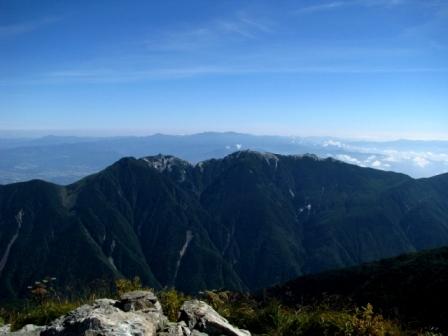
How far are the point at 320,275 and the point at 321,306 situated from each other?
11941 cm

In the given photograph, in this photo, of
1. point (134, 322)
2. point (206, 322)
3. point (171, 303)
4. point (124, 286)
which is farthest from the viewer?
point (124, 286)

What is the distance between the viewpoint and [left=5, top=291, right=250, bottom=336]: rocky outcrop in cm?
986

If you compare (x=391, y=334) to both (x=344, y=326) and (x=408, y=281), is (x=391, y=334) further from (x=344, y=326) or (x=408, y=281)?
(x=408, y=281)

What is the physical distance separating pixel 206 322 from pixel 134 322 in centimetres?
251

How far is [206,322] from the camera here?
12133 mm

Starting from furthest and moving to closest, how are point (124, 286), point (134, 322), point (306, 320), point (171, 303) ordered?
point (124, 286) → point (171, 303) → point (306, 320) → point (134, 322)

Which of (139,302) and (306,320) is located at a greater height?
(139,302)

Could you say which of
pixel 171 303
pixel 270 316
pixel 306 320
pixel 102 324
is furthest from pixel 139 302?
pixel 306 320

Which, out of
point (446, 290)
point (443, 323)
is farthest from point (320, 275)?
point (443, 323)

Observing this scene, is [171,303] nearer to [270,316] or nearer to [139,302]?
[139,302]

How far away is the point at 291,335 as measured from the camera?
12.4m

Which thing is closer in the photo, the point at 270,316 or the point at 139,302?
the point at 139,302

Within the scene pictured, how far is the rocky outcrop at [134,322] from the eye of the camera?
32.3ft

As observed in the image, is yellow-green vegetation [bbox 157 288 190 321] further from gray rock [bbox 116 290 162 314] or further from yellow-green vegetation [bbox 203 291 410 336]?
yellow-green vegetation [bbox 203 291 410 336]
